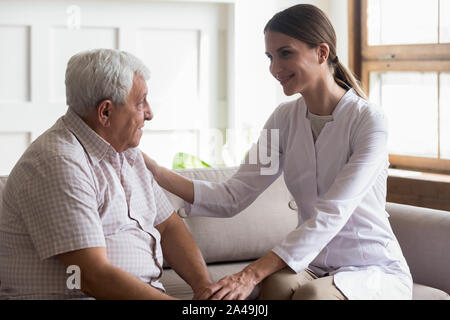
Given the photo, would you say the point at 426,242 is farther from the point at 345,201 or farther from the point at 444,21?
the point at 444,21

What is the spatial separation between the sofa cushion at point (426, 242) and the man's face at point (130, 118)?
102 centimetres

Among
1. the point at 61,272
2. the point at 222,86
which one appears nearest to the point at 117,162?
the point at 61,272

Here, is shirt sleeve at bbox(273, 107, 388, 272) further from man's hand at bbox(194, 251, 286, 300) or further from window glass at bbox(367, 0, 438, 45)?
window glass at bbox(367, 0, 438, 45)

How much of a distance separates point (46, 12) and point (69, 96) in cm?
235

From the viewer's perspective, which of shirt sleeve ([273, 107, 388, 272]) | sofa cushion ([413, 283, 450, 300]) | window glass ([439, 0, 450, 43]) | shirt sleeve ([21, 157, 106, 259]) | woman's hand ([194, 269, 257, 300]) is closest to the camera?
shirt sleeve ([21, 157, 106, 259])

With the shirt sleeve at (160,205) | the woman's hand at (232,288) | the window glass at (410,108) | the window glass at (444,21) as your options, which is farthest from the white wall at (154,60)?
the woman's hand at (232,288)

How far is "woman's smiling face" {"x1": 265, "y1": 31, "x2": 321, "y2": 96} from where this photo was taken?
1.78 meters

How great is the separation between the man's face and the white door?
226 centimetres

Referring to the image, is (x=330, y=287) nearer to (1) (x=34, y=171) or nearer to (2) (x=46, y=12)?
(1) (x=34, y=171)

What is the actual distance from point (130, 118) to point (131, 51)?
2.41 meters

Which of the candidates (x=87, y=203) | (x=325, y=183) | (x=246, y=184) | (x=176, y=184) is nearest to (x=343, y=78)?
(x=325, y=183)

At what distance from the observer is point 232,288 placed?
155cm

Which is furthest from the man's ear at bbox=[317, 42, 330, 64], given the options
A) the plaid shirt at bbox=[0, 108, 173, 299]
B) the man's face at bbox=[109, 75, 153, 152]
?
the plaid shirt at bbox=[0, 108, 173, 299]

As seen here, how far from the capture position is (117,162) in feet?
5.41
